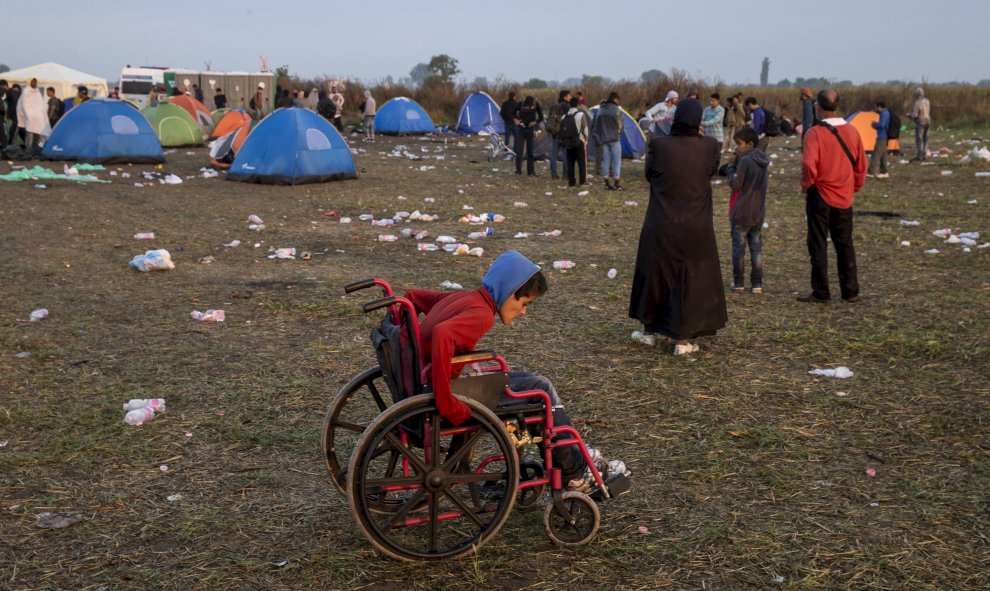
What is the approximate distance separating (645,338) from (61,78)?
36.8m

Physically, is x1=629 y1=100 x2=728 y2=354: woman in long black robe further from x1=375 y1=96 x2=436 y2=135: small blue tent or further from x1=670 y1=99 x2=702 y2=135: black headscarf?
x1=375 y1=96 x2=436 y2=135: small blue tent

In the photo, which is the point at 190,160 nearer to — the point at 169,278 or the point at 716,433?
the point at 169,278

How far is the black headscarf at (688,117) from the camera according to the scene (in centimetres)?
638

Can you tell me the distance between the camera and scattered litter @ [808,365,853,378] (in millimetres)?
6062

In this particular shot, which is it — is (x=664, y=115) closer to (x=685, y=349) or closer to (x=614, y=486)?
(x=685, y=349)

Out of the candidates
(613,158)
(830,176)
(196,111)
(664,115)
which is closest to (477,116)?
(196,111)

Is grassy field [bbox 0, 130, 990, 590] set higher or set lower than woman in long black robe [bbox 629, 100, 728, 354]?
lower

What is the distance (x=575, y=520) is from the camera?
379 cm

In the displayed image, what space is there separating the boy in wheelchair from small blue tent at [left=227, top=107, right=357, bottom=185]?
13.8m

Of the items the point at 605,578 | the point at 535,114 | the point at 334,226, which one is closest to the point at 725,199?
the point at 535,114

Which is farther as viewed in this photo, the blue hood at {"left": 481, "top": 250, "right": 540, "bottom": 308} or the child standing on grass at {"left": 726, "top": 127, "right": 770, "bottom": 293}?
the child standing on grass at {"left": 726, "top": 127, "right": 770, "bottom": 293}

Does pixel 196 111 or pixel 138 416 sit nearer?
pixel 138 416

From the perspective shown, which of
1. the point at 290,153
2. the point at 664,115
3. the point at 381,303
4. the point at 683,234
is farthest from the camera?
the point at 664,115

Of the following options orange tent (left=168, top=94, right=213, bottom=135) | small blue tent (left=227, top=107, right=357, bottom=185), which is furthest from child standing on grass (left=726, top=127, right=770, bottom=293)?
orange tent (left=168, top=94, right=213, bottom=135)
